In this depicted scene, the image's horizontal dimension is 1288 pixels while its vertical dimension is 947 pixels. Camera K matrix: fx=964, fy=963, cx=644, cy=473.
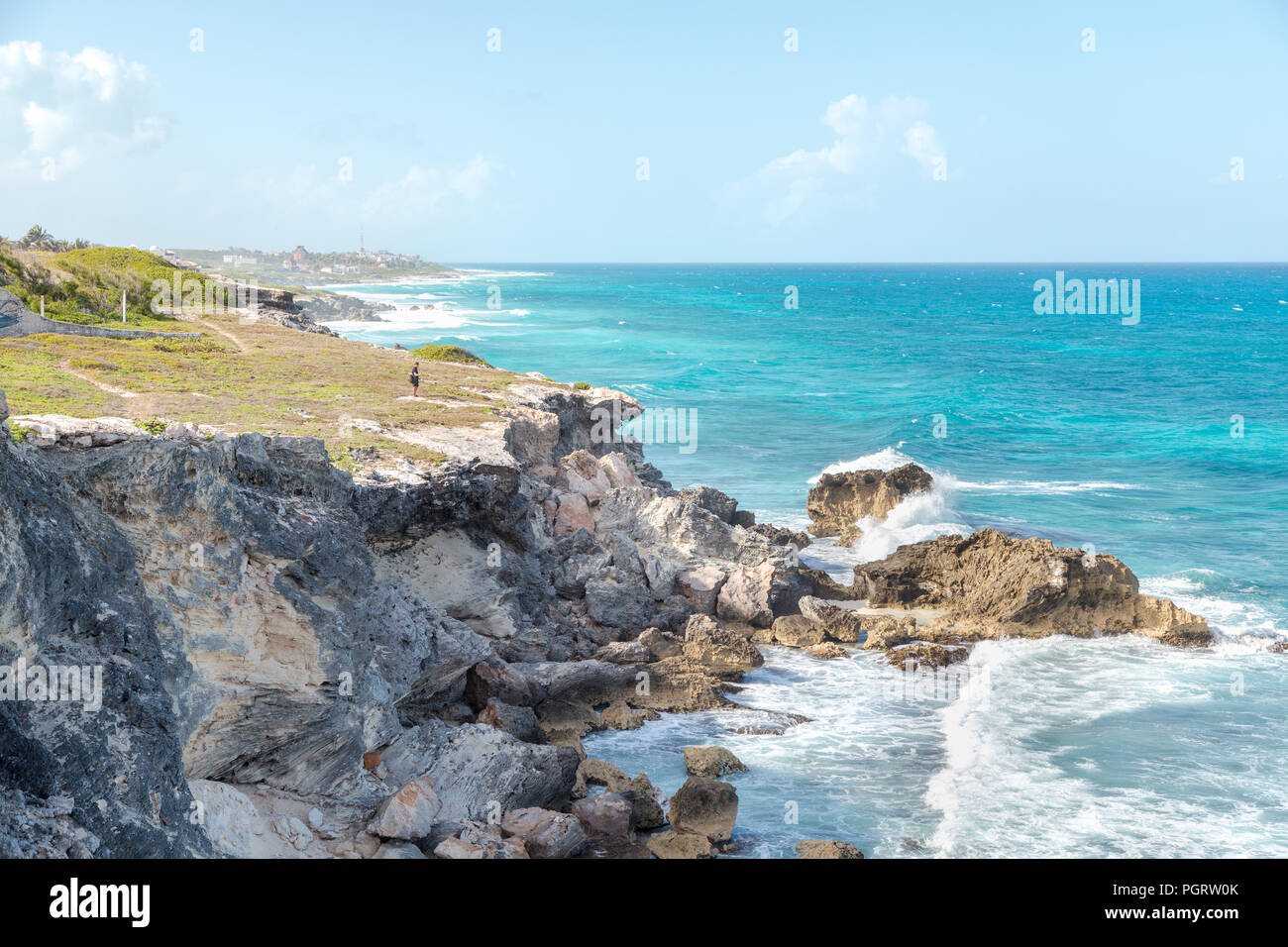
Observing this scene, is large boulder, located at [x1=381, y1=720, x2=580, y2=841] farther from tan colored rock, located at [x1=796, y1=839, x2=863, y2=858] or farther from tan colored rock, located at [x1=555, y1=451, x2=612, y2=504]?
tan colored rock, located at [x1=555, y1=451, x2=612, y2=504]

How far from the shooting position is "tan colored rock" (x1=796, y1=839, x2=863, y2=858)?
14.0 meters

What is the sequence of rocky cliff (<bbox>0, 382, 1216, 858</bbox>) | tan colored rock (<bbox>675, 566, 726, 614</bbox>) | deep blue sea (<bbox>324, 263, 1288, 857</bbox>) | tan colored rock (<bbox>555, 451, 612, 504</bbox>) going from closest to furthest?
rocky cliff (<bbox>0, 382, 1216, 858</bbox>), deep blue sea (<bbox>324, 263, 1288, 857</bbox>), tan colored rock (<bbox>675, 566, 726, 614</bbox>), tan colored rock (<bbox>555, 451, 612, 504</bbox>)

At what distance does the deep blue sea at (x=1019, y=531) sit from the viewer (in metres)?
16.6

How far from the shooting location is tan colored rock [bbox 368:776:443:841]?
12.3m

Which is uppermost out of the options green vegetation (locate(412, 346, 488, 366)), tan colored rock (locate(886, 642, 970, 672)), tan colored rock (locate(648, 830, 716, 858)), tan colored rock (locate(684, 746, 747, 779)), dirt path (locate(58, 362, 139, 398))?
green vegetation (locate(412, 346, 488, 366))

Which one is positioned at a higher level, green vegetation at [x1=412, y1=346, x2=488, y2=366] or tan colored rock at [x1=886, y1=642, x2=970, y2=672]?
green vegetation at [x1=412, y1=346, x2=488, y2=366]

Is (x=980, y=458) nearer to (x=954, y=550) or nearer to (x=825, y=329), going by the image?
(x=954, y=550)

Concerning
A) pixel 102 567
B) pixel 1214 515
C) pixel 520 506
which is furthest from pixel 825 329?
pixel 102 567

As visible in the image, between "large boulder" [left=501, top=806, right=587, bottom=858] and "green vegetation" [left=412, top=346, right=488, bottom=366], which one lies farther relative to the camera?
"green vegetation" [left=412, top=346, right=488, bottom=366]

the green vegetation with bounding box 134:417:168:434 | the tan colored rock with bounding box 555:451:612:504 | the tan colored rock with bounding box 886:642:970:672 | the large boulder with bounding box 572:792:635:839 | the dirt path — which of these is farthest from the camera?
the tan colored rock with bounding box 555:451:612:504

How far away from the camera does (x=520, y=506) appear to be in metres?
22.0

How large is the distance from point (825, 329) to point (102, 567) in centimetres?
11319

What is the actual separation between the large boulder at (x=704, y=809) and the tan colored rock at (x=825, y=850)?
4.10 feet

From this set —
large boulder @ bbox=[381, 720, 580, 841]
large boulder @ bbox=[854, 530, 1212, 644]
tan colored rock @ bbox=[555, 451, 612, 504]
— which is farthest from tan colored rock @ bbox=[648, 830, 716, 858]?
tan colored rock @ bbox=[555, 451, 612, 504]
